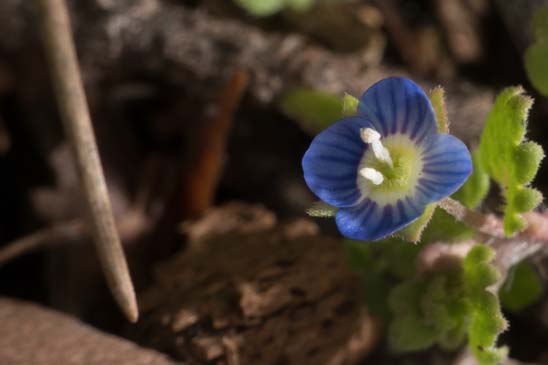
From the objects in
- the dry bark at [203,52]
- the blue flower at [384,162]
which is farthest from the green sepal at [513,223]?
the dry bark at [203,52]

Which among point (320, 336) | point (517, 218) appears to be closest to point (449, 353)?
point (320, 336)

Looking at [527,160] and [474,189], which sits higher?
[527,160]

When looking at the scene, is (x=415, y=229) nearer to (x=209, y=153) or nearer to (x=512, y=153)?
(x=512, y=153)

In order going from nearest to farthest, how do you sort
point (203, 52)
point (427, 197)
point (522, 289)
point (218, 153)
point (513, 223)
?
point (427, 197) → point (513, 223) → point (522, 289) → point (218, 153) → point (203, 52)

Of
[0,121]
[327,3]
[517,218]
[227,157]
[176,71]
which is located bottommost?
[0,121]

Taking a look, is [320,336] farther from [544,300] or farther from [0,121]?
[0,121]

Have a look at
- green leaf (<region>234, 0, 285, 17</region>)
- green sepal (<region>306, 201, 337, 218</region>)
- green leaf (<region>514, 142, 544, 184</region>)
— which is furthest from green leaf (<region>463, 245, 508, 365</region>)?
green leaf (<region>234, 0, 285, 17</region>)

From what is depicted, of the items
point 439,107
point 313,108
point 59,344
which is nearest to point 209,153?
point 313,108
